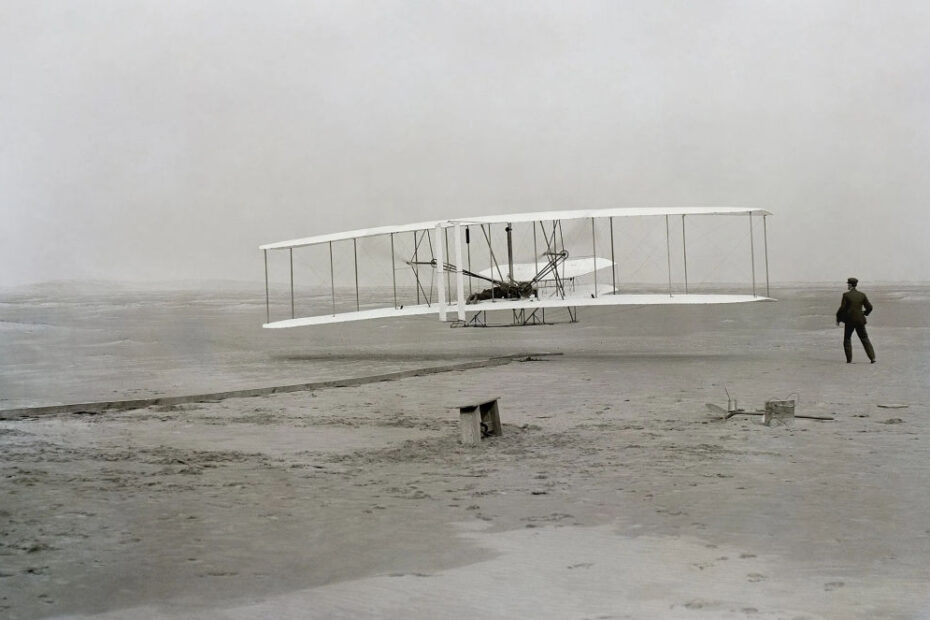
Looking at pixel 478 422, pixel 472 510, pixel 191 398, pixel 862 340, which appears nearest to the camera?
pixel 472 510

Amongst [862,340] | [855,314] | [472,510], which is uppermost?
[855,314]

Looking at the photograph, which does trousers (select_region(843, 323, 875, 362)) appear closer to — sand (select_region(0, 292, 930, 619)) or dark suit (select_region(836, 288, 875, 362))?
dark suit (select_region(836, 288, 875, 362))

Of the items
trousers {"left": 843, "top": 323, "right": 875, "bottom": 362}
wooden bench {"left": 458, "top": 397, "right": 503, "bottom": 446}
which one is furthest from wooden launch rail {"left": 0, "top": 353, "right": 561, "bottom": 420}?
trousers {"left": 843, "top": 323, "right": 875, "bottom": 362}

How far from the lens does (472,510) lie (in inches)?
275

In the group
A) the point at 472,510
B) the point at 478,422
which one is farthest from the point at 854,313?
the point at 472,510

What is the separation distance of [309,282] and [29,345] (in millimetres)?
85291

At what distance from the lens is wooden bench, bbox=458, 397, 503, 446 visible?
31.5ft

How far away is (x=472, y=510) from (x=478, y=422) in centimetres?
275

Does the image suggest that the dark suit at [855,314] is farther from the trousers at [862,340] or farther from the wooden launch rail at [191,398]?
the wooden launch rail at [191,398]

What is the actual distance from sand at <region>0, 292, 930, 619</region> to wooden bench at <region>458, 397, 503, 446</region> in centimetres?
26

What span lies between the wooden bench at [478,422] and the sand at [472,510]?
255 millimetres

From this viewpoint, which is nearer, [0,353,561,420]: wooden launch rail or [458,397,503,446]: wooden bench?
[458,397,503,446]: wooden bench

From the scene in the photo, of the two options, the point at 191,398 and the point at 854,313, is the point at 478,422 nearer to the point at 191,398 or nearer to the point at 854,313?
the point at 191,398

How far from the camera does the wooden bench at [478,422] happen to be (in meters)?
9.60
